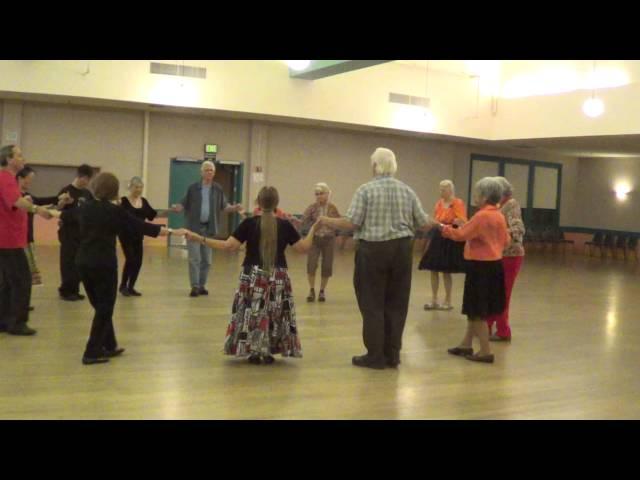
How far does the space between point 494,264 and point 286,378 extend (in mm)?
1900

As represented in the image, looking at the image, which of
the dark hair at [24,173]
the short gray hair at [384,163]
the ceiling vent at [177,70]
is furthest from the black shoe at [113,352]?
the ceiling vent at [177,70]

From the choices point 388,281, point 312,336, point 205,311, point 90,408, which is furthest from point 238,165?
point 90,408

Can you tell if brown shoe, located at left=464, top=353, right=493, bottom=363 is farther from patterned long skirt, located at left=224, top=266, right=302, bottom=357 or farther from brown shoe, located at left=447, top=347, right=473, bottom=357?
patterned long skirt, located at left=224, top=266, right=302, bottom=357

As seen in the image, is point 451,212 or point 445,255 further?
point 445,255

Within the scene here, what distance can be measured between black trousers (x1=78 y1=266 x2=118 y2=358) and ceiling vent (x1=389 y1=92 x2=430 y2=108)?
11639mm

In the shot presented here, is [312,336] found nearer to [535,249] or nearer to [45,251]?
[45,251]

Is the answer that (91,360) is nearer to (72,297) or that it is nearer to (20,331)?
(20,331)

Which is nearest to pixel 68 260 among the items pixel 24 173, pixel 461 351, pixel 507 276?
pixel 24 173

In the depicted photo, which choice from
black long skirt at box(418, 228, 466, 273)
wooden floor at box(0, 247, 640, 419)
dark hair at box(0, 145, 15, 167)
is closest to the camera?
wooden floor at box(0, 247, 640, 419)

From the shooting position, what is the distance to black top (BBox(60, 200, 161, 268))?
14.9ft

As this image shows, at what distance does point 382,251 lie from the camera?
4.78 metres

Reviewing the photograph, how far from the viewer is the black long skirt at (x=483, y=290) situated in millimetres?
5094

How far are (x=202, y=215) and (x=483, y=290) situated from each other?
400 centimetres

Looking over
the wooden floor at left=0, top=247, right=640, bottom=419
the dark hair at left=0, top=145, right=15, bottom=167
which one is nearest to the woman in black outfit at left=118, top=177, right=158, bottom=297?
the wooden floor at left=0, top=247, right=640, bottom=419
